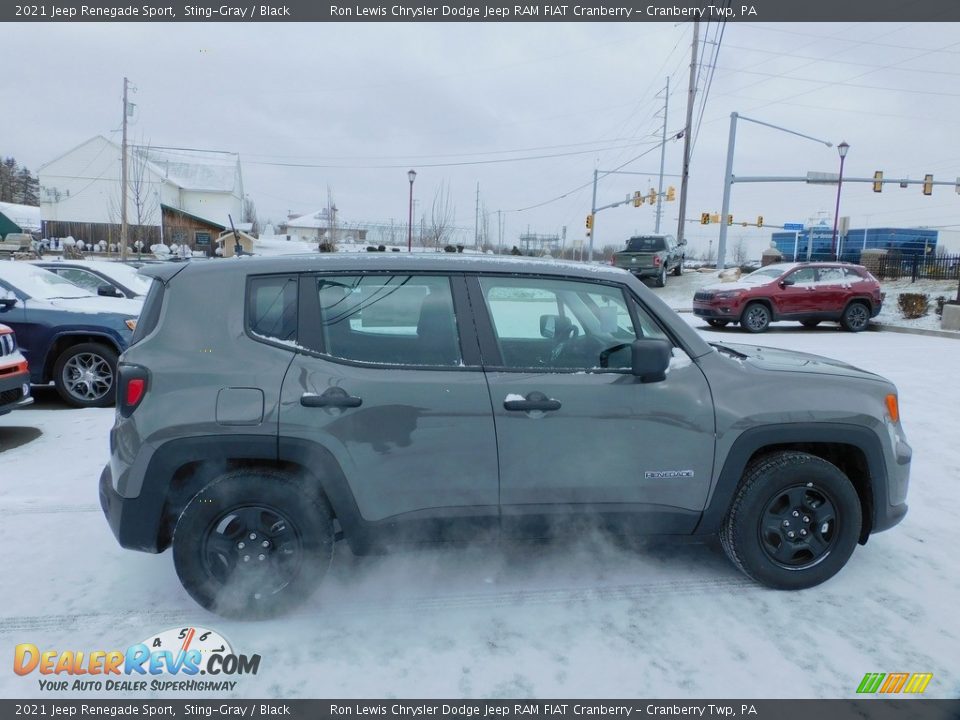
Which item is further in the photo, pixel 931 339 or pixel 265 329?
pixel 931 339

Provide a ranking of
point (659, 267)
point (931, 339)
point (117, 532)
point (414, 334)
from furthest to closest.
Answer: point (659, 267) → point (931, 339) → point (414, 334) → point (117, 532)

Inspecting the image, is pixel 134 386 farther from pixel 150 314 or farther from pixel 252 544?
pixel 252 544

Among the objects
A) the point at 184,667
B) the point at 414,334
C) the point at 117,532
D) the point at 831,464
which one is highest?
the point at 414,334

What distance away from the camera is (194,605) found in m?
3.29

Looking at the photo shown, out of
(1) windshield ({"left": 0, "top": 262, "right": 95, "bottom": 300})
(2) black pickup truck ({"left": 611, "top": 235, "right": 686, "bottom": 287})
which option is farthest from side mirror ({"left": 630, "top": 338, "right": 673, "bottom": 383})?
(2) black pickup truck ({"left": 611, "top": 235, "right": 686, "bottom": 287})

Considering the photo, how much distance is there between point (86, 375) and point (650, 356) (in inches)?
276

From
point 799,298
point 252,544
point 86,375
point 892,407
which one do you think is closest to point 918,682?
point 892,407

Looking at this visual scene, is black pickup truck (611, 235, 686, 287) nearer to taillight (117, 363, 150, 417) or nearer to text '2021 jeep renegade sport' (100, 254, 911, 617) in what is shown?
text '2021 jeep renegade sport' (100, 254, 911, 617)

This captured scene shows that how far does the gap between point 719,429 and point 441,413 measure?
1410mm

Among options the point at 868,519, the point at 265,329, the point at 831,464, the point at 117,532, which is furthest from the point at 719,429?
the point at 117,532

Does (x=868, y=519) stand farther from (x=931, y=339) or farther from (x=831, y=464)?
(x=931, y=339)

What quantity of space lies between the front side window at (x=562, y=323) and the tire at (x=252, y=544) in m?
1.25

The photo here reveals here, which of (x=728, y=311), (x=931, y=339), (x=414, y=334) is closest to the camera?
(x=414, y=334)

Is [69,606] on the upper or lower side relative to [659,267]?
lower
